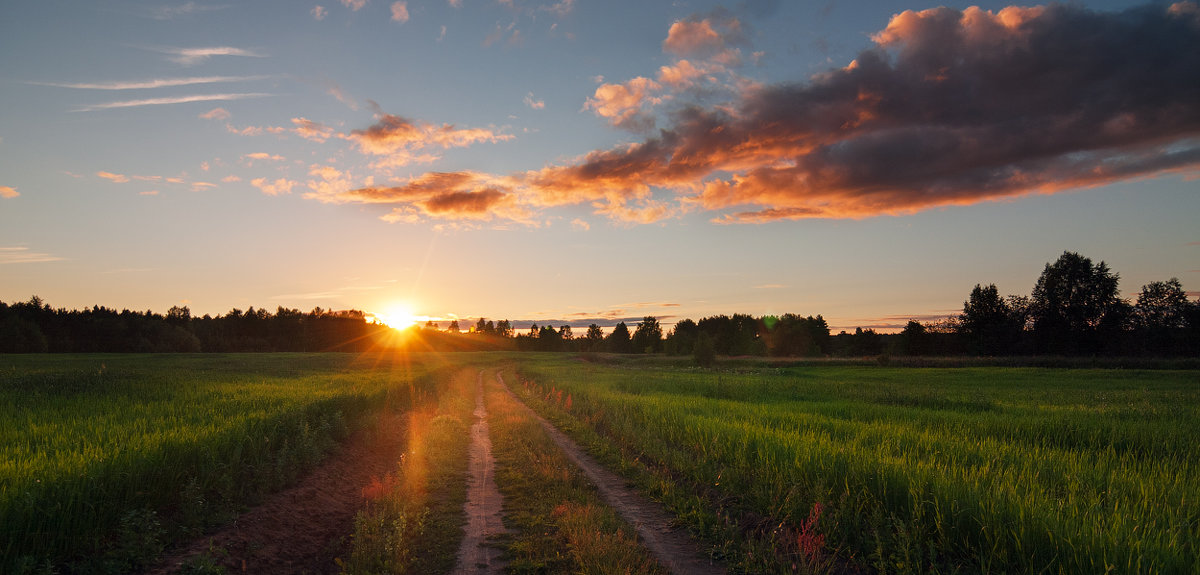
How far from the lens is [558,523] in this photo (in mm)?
8148

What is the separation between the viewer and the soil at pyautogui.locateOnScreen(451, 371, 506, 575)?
6.96m

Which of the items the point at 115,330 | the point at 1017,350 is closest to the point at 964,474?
the point at 1017,350

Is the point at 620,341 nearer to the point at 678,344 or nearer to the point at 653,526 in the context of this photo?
the point at 678,344

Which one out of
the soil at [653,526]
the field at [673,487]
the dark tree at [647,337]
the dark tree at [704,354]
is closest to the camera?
the field at [673,487]

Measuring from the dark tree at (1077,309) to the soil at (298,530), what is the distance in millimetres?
110742

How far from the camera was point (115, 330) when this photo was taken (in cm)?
9506

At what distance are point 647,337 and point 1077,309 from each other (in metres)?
113

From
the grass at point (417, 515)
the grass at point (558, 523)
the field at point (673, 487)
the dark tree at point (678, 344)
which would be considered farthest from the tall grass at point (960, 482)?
the dark tree at point (678, 344)

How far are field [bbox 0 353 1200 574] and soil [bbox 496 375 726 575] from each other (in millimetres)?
277

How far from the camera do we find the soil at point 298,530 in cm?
715

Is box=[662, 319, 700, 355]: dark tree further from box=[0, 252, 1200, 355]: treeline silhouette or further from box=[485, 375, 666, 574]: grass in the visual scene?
box=[485, 375, 666, 574]: grass

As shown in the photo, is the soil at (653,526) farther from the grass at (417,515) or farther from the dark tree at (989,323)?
the dark tree at (989,323)

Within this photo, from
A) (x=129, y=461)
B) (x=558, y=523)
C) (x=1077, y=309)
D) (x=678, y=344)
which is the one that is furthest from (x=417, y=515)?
(x=678, y=344)

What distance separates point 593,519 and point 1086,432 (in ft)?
45.7
